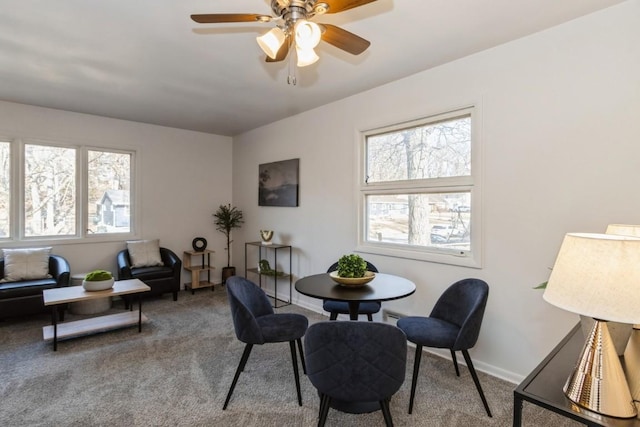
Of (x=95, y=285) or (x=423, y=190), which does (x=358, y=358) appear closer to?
(x=423, y=190)

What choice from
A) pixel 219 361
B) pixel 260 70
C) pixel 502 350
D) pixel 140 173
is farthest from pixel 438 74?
pixel 140 173

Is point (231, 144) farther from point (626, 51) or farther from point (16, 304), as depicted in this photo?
point (626, 51)

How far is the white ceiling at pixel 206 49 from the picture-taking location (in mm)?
2180

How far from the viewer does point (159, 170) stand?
5.29 metres

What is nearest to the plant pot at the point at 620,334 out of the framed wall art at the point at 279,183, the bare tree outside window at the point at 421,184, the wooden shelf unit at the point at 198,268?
the bare tree outside window at the point at 421,184

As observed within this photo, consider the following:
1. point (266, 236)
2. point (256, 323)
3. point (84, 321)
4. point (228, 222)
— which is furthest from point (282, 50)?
point (228, 222)

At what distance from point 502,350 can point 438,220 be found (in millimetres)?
1198

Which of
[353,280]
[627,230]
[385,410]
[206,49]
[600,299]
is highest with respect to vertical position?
[206,49]

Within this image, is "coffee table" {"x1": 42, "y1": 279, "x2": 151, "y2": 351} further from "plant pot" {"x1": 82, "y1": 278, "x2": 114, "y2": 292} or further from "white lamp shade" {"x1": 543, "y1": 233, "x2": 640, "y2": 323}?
"white lamp shade" {"x1": 543, "y1": 233, "x2": 640, "y2": 323}

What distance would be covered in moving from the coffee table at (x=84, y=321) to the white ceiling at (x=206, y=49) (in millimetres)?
2191

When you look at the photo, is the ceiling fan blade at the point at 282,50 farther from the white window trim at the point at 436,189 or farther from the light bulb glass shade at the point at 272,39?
the white window trim at the point at 436,189

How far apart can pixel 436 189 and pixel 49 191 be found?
16.3 ft

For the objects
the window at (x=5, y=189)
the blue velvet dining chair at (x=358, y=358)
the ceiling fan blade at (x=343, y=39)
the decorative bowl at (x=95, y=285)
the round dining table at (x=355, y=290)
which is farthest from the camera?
the window at (x=5, y=189)

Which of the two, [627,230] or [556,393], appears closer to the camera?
[556,393]
